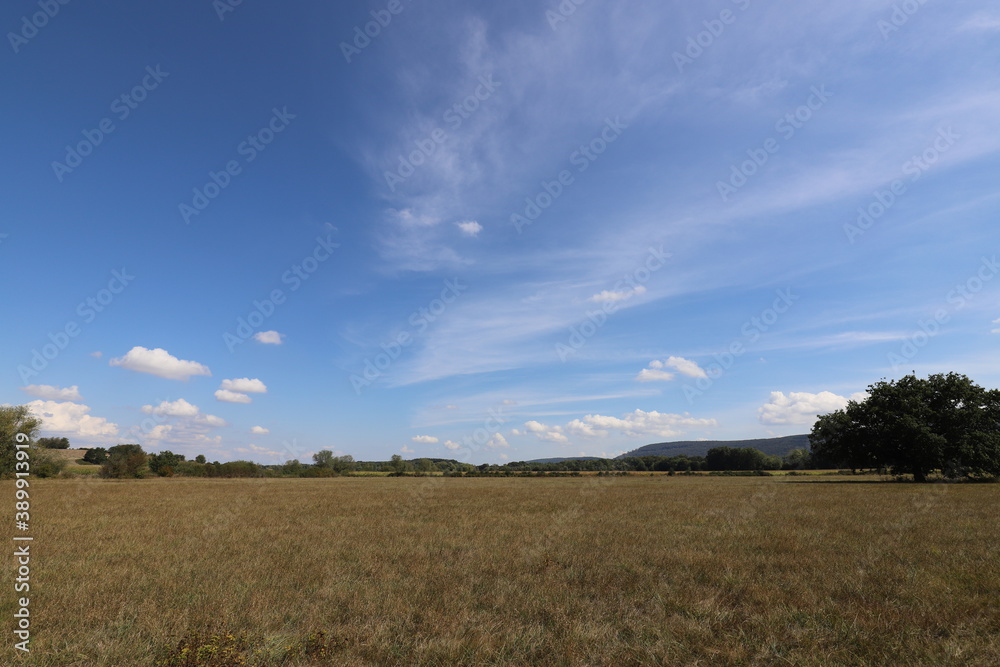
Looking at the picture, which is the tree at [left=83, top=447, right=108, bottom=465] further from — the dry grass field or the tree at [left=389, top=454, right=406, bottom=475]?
the dry grass field

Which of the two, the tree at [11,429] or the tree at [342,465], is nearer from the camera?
the tree at [11,429]

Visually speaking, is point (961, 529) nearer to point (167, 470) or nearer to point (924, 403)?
point (924, 403)

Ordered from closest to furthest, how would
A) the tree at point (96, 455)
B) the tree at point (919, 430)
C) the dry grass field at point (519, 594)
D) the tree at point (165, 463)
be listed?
the dry grass field at point (519, 594)
the tree at point (919, 430)
the tree at point (165, 463)
the tree at point (96, 455)

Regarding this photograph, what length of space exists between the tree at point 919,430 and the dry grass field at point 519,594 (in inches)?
1414

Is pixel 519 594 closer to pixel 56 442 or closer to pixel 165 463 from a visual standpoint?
pixel 165 463

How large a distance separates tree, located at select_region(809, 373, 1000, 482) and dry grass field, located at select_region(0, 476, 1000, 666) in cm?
3592

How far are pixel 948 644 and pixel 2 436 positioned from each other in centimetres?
8082

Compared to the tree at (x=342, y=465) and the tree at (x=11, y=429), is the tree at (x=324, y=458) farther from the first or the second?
the tree at (x=11, y=429)

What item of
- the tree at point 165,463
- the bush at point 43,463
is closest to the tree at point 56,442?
the bush at point 43,463

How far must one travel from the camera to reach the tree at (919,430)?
4428 centimetres

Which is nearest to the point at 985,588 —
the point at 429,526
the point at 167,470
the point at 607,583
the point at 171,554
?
the point at 607,583

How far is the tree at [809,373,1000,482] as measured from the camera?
4428 cm

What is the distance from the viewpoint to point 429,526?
1805cm

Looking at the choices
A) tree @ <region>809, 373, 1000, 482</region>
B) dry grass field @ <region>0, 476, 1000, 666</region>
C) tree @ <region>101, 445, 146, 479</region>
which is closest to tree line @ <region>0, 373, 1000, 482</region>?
tree @ <region>809, 373, 1000, 482</region>
